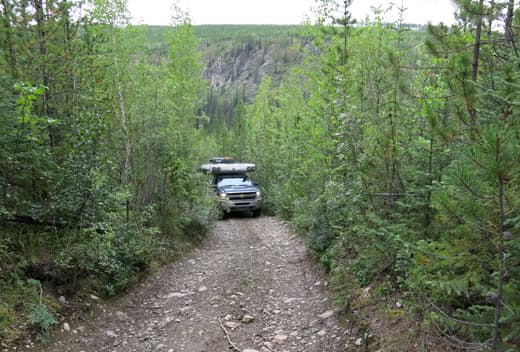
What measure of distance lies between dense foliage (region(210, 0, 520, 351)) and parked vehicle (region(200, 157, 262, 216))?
7.09 meters

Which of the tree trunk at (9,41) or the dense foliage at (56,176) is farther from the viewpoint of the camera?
the tree trunk at (9,41)

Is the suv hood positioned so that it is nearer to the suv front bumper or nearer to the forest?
the suv front bumper

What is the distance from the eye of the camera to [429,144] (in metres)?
3.87

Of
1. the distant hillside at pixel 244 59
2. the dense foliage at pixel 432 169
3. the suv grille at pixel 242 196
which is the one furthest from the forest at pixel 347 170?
the distant hillside at pixel 244 59

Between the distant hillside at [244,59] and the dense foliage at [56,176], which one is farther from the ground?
the distant hillside at [244,59]

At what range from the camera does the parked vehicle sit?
15594mm

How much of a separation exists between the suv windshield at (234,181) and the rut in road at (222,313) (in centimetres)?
815

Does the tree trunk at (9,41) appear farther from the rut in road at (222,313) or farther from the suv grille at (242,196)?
the suv grille at (242,196)

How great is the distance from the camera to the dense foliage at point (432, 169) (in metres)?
2.28

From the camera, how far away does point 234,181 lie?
56.6 feet

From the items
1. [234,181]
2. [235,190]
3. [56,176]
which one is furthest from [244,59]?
[56,176]

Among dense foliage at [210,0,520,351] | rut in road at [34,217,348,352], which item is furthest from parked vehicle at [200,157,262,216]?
dense foliage at [210,0,520,351]

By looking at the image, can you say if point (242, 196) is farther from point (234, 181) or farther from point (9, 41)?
point (9, 41)

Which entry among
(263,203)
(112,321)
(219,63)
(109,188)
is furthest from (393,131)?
(219,63)
